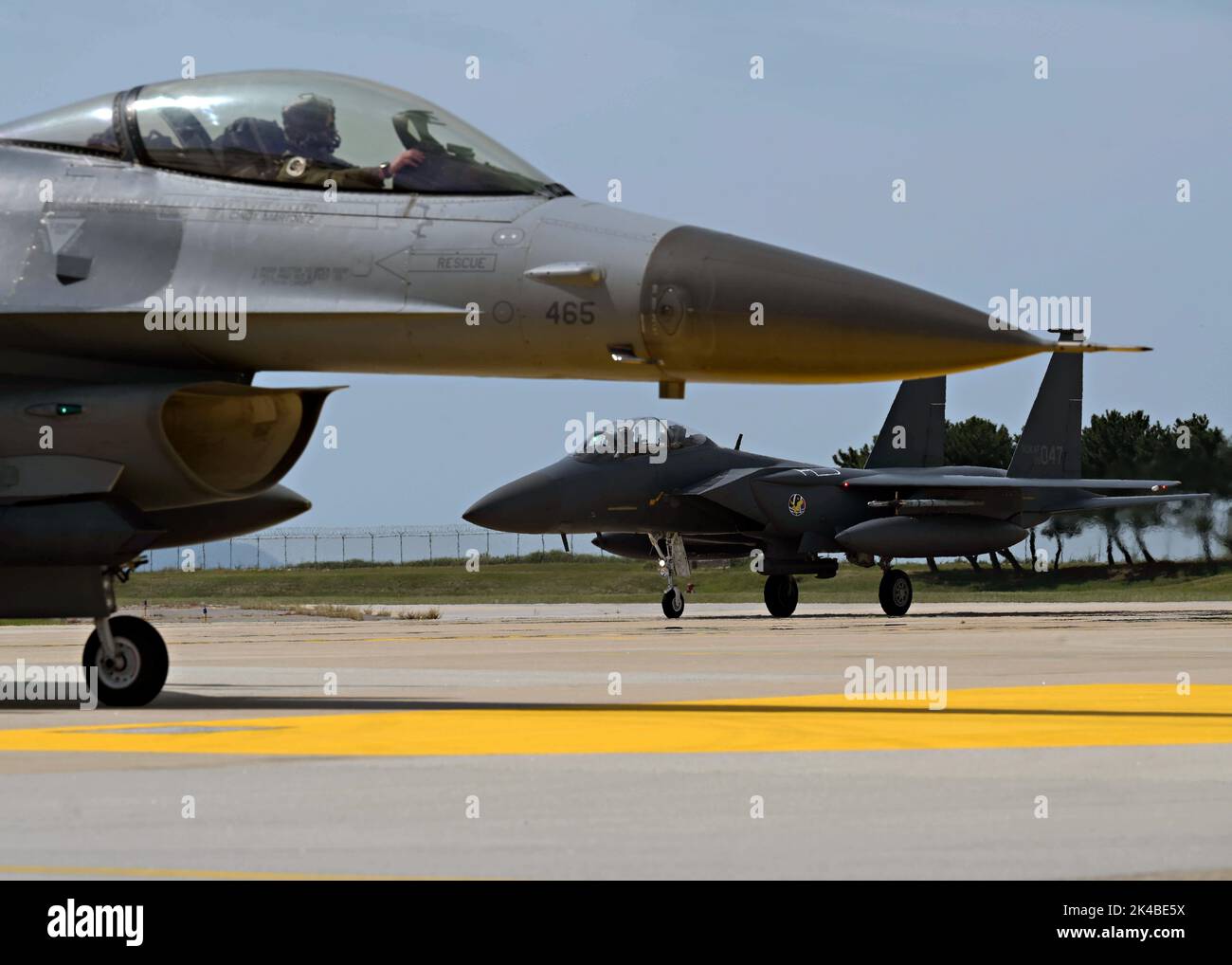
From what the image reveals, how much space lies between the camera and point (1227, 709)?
9.45 metres

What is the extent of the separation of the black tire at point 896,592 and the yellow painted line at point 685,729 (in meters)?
22.1

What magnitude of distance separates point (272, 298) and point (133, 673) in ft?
7.57

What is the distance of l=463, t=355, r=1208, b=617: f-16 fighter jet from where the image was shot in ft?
99.6

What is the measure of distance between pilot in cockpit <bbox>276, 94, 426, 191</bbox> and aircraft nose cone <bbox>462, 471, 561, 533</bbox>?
67.2 ft

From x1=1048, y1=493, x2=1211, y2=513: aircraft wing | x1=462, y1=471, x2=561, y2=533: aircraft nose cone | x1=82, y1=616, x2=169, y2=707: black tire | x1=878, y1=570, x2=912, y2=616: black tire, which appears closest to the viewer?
x1=82, y1=616, x2=169, y2=707: black tire

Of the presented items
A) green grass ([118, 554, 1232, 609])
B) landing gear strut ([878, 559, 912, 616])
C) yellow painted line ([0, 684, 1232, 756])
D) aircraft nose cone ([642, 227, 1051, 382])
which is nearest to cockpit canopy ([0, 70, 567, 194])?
aircraft nose cone ([642, 227, 1051, 382])

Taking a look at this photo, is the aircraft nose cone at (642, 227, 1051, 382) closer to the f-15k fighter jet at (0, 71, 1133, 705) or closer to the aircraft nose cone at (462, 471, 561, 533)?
the f-15k fighter jet at (0, 71, 1133, 705)

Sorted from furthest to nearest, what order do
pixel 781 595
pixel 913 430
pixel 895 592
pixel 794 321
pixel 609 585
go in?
1. pixel 609 585
2. pixel 913 430
3. pixel 895 592
4. pixel 781 595
5. pixel 794 321

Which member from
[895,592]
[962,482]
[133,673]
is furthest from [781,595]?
[133,673]

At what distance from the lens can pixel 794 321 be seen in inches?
340

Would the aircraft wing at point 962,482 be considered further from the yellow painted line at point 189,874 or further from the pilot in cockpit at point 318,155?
the yellow painted line at point 189,874

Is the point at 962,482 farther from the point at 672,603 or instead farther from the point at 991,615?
the point at 672,603

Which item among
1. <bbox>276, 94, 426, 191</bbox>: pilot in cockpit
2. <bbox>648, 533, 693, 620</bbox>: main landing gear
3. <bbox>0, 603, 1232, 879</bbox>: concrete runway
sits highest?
<bbox>276, 94, 426, 191</bbox>: pilot in cockpit
